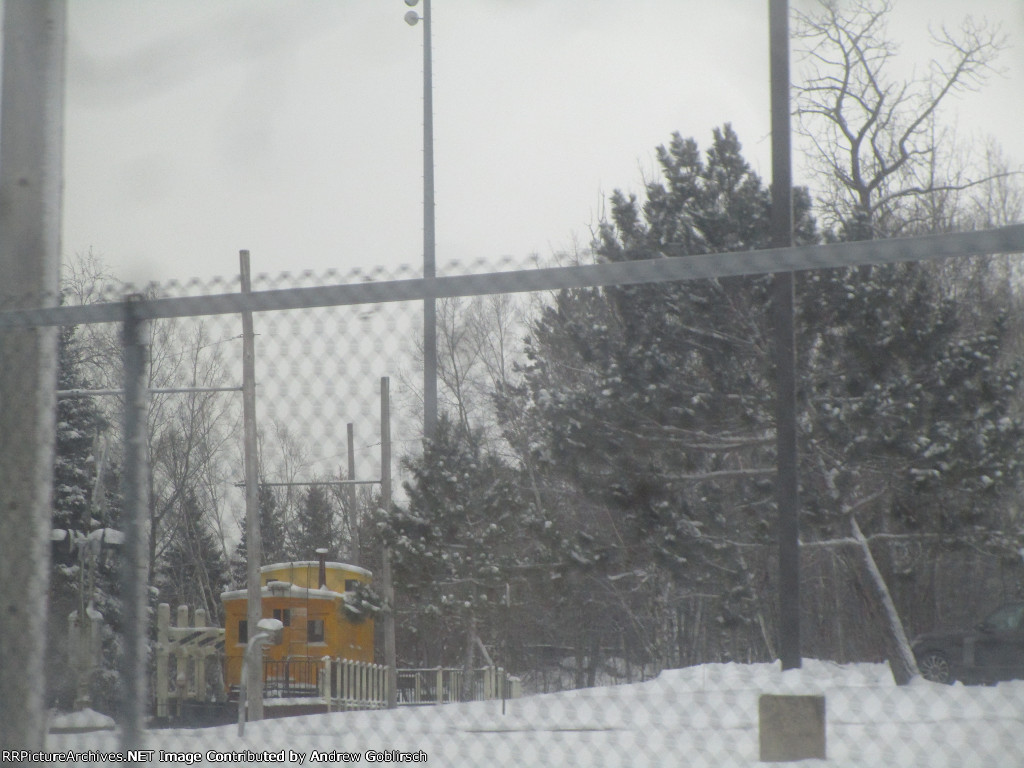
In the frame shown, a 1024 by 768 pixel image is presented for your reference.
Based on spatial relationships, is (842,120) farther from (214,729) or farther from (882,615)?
(214,729)

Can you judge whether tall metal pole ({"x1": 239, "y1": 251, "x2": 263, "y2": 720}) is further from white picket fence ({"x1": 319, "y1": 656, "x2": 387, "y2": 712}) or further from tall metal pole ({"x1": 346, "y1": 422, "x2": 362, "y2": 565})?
white picket fence ({"x1": 319, "y1": 656, "x2": 387, "y2": 712})

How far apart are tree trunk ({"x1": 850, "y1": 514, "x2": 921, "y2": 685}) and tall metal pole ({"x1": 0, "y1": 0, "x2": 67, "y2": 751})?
24.5ft

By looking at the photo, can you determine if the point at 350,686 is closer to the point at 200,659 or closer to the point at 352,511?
the point at 200,659

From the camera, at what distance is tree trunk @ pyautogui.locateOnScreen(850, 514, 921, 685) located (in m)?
9.02

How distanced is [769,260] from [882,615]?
8720mm

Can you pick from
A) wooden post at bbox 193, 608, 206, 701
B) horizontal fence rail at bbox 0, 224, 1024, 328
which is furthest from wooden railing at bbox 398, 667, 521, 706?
horizontal fence rail at bbox 0, 224, 1024, 328

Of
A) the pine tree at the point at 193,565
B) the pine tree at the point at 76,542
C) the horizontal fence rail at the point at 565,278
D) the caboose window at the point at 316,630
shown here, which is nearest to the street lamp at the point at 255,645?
the pine tree at the point at 193,565

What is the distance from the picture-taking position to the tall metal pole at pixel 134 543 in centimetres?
272

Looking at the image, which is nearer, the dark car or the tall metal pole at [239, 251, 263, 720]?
the tall metal pole at [239, 251, 263, 720]

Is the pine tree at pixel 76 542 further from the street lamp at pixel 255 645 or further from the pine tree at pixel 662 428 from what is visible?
the pine tree at pixel 662 428

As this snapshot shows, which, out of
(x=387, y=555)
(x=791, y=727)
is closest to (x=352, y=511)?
(x=387, y=555)

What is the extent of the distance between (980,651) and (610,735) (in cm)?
601

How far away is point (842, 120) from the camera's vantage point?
643 inches

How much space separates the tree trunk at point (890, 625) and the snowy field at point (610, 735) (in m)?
2.55
